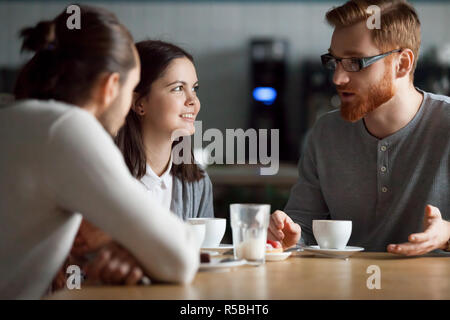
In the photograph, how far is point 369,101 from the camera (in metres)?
2.01

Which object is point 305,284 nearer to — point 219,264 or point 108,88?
point 219,264

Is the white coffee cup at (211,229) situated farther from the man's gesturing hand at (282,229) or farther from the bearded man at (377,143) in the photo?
the bearded man at (377,143)

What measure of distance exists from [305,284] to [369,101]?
111cm

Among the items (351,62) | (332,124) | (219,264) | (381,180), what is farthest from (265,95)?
(219,264)

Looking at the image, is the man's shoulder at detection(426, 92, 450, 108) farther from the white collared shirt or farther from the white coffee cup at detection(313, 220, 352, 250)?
the white collared shirt

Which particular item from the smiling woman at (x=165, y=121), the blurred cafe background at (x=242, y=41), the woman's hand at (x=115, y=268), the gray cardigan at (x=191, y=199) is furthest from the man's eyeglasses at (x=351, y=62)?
the blurred cafe background at (x=242, y=41)

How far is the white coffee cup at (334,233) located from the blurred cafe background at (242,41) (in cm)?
481

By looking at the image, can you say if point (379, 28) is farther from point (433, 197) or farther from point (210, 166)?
point (210, 166)

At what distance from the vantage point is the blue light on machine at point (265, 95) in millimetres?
6316

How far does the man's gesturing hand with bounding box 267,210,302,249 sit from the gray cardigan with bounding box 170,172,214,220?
0.55 m

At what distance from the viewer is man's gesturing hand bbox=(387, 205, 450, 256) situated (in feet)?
4.57

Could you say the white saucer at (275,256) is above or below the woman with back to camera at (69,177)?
below

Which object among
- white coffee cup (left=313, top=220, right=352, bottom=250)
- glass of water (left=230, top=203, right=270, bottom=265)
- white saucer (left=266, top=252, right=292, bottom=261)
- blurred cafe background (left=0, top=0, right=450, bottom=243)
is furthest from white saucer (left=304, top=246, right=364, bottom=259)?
blurred cafe background (left=0, top=0, right=450, bottom=243)
